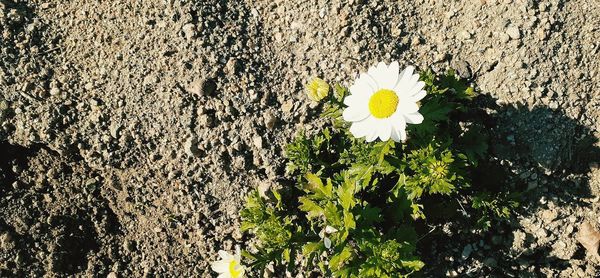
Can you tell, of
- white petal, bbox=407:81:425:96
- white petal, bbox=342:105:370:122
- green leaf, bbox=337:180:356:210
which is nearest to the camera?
white petal, bbox=407:81:425:96

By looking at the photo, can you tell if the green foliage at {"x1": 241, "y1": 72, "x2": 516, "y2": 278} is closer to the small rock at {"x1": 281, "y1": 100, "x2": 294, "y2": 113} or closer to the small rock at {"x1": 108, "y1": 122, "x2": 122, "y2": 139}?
the small rock at {"x1": 281, "y1": 100, "x2": 294, "y2": 113}

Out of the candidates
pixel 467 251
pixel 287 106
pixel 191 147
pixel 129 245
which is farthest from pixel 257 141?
pixel 467 251

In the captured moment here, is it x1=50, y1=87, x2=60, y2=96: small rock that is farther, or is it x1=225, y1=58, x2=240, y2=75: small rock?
x1=50, y1=87, x2=60, y2=96: small rock

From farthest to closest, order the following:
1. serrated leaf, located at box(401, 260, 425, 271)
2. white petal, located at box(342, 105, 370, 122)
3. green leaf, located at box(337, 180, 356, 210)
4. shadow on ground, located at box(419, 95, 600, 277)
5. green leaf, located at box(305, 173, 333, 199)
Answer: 1. shadow on ground, located at box(419, 95, 600, 277)
2. green leaf, located at box(305, 173, 333, 199)
3. green leaf, located at box(337, 180, 356, 210)
4. serrated leaf, located at box(401, 260, 425, 271)
5. white petal, located at box(342, 105, 370, 122)

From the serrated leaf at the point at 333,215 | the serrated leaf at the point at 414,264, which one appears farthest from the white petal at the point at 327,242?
the serrated leaf at the point at 414,264

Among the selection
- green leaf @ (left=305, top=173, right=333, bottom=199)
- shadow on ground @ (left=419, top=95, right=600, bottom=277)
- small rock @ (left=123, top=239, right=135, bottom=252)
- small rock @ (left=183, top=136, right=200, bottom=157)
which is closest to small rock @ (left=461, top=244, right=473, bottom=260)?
shadow on ground @ (left=419, top=95, right=600, bottom=277)

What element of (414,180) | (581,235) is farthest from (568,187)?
(414,180)

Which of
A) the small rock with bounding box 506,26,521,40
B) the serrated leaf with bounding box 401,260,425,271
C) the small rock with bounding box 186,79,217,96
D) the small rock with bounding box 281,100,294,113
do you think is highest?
the small rock with bounding box 506,26,521,40
